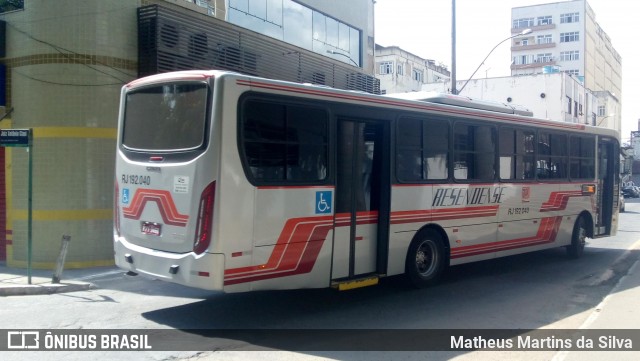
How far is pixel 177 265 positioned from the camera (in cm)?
681

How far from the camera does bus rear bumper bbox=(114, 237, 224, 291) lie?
256 inches

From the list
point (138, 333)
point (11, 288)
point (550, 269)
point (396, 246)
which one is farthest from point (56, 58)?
point (550, 269)

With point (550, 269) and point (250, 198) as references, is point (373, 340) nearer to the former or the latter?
point (250, 198)

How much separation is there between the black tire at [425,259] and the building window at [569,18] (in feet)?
240

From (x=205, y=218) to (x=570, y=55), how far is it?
7661cm

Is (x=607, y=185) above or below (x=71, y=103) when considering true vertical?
below

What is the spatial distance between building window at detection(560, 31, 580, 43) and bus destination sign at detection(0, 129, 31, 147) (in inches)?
2958

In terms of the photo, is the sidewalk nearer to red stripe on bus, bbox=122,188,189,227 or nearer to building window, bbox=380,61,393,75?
red stripe on bus, bbox=122,188,189,227

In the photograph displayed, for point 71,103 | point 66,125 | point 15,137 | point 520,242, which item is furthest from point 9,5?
point 520,242

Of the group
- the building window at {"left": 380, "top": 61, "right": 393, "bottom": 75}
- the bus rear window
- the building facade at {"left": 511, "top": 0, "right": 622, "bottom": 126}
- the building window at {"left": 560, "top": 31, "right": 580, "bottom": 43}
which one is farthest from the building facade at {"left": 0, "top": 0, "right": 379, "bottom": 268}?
the building window at {"left": 560, "top": 31, "right": 580, "bottom": 43}

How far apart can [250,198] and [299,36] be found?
41.6ft

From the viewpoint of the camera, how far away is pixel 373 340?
22.3 ft

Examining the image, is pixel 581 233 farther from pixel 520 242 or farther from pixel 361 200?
pixel 361 200

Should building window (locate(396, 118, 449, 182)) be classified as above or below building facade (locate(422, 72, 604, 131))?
below
